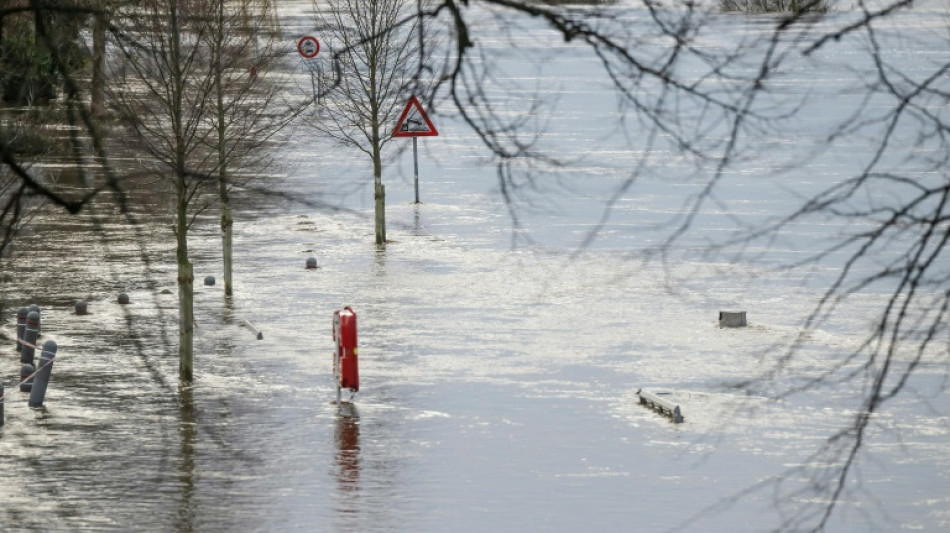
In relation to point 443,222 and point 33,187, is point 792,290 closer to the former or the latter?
point 443,222

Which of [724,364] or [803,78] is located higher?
[803,78]

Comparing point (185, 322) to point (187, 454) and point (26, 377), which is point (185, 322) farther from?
point (187, 454)

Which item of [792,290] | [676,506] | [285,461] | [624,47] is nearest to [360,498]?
[285,461]

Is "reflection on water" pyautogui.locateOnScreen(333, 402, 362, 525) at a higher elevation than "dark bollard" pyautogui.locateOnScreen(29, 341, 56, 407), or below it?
below

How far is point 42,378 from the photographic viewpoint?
16766mm

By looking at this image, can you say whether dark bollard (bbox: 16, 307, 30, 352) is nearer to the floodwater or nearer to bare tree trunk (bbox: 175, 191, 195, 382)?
the floodwater

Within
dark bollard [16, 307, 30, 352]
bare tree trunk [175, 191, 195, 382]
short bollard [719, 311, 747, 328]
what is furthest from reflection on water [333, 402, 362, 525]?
short bollard [719, 311, 747, 328]

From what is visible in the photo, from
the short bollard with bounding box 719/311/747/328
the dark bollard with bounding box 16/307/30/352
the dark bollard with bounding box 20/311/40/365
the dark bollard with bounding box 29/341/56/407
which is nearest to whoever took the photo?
the dark bollard with bounding box 29/341/56/407

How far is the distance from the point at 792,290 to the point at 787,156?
1815 centimetres

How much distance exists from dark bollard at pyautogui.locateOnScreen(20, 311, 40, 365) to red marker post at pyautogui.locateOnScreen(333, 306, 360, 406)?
3683mm

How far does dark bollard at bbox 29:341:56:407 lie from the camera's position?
16.7 m

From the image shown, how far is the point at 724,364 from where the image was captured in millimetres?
18719

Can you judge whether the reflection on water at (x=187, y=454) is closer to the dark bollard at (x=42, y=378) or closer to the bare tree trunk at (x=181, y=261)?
the bare tree trunk at (x=181, y=261)

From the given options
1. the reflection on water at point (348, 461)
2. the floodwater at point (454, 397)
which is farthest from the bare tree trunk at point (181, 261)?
the reflection on water at point (348, 461)
